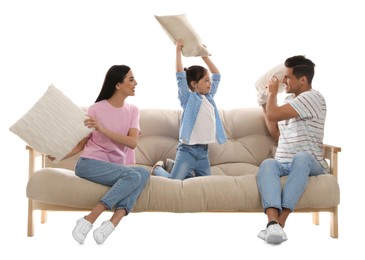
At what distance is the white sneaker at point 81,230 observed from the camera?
3578 mm

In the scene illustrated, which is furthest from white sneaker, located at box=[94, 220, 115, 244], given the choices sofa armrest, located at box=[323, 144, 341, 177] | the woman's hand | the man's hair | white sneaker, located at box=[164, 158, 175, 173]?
the man's hair

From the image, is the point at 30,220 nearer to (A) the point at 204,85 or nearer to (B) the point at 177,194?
(B) the point at 177,194

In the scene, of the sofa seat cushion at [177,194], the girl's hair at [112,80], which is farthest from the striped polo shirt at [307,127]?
the girl's hair at [112,80]

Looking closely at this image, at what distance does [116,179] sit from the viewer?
149 inches

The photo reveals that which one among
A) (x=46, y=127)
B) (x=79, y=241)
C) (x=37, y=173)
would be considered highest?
(x=46, y=127)

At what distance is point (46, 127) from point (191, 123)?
39.7 inches

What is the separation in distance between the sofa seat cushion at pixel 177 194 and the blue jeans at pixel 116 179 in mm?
49

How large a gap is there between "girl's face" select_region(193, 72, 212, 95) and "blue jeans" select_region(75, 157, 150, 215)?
0.85 metres

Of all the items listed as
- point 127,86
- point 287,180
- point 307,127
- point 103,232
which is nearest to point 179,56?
point 127,86

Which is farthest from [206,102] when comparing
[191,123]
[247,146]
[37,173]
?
[37,173]

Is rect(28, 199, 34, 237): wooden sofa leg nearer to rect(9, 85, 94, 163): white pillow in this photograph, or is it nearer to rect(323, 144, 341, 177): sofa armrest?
rect(9, 85, 94, 163): white pillow

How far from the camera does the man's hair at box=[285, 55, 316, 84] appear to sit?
4137 millimetres

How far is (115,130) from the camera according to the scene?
13.0 feet

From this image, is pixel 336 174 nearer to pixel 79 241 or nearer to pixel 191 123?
pixel 191 123
